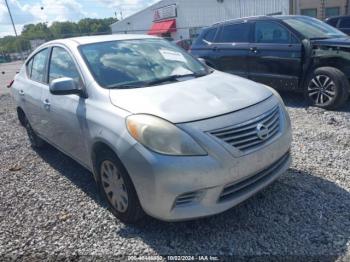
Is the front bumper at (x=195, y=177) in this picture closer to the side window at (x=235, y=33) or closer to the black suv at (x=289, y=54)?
the black suv at (x=289, y=54)

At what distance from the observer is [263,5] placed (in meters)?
28.2

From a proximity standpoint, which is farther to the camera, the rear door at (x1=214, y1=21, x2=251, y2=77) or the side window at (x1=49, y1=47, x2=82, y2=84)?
the rear door at (x1=214, y1=21, x2=251, y2=77)

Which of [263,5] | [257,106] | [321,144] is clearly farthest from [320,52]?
[263,5]

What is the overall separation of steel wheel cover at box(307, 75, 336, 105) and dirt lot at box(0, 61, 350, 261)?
5.68 ft

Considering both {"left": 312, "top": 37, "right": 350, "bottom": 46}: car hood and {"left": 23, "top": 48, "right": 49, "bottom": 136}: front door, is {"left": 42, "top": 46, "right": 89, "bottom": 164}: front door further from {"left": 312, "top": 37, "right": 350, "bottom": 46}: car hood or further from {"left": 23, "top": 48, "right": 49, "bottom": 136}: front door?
{"left": 312, "top": 37, "right": 350, "bottom": 46}: car hood

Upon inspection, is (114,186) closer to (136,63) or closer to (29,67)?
(136,63)

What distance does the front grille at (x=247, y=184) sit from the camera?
276 cm

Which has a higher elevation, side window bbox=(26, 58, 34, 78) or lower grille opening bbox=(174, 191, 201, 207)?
side window bbox=(26, 58, 34, 78)

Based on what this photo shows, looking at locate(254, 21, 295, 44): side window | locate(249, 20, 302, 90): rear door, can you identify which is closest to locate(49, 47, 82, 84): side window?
locate(249, 20, 302, 90): rear door

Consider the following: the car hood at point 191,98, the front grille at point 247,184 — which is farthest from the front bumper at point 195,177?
the car hood at point 191,98

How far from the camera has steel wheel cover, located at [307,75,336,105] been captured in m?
6.03

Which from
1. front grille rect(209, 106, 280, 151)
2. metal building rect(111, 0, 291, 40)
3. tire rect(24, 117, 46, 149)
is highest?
metal building rect(111, 0, 291, 40)

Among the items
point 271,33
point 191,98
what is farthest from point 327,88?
point 191,98

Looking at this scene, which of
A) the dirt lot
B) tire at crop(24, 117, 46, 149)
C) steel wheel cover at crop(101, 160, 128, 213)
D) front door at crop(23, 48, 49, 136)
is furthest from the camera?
tire at crop(24, 117, 46, 149)
